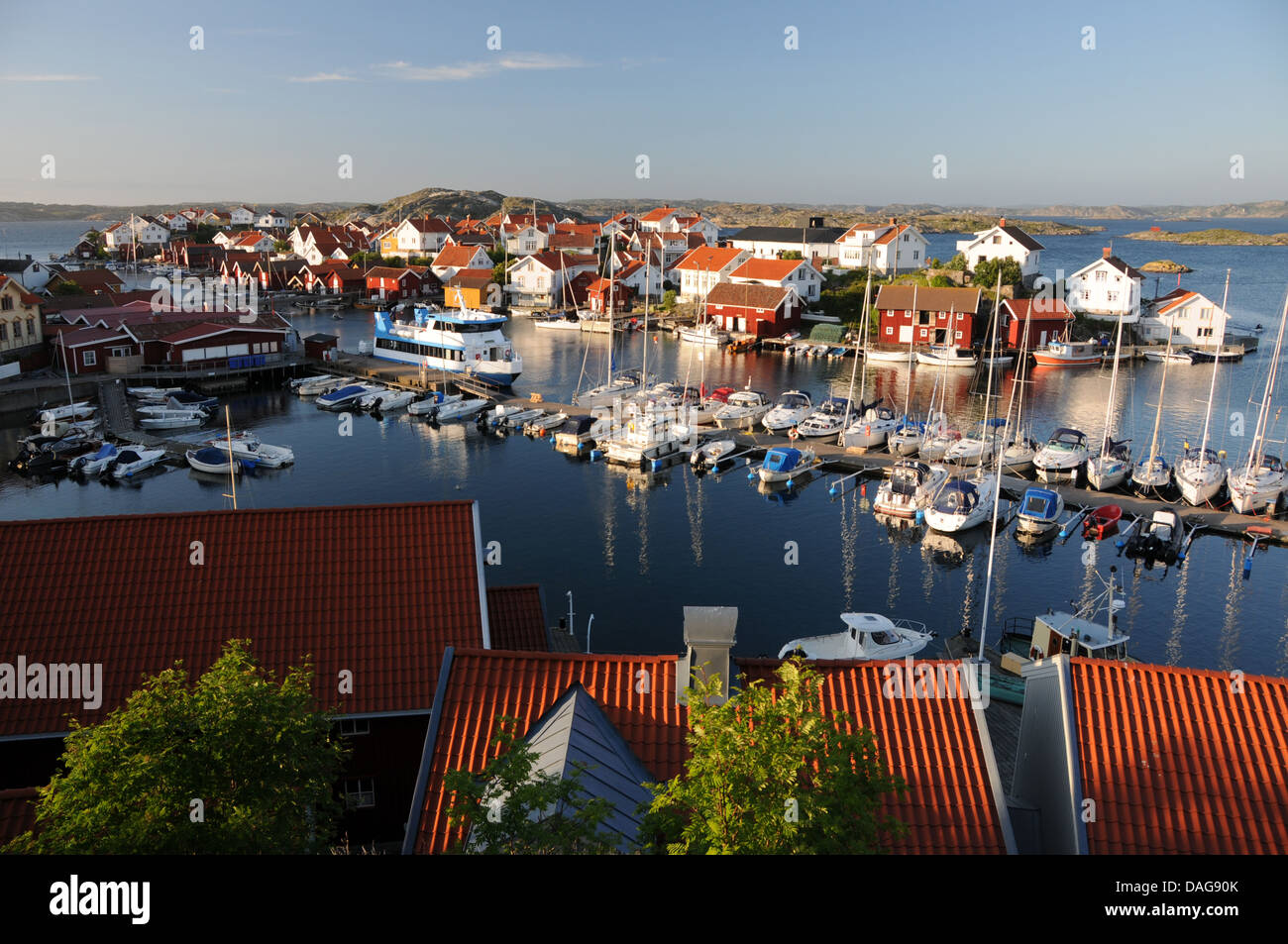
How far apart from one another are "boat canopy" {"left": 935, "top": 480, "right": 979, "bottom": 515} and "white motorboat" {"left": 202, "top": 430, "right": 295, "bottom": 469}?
2425cm

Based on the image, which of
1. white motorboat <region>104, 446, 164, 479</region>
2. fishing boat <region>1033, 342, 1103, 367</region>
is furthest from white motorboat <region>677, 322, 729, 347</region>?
white motorboat <region>104, 446, 164, 479</region>

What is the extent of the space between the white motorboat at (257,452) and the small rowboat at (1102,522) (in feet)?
94.4

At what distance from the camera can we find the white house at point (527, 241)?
101 meters

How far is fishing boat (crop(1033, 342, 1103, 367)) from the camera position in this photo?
59406mm

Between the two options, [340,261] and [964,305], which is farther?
[340,261]

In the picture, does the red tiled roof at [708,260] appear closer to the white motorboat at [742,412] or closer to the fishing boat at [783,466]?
the white motorboat at [742,412]

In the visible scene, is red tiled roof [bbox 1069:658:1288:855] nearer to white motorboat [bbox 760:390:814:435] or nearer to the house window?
the house window

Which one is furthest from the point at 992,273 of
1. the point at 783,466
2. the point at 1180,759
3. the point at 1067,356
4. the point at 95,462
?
the point at 1180,759

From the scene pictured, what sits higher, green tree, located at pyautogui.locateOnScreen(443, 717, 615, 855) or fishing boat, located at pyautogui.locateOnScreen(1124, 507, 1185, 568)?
green tree, located at pyautogui.locateOnScreen(443, 717, 615, 855)

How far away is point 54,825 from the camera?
21.4 feet

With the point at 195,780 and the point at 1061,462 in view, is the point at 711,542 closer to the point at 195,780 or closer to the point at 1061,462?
the point at 1061,462

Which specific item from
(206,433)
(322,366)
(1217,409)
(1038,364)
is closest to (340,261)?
(322,366)
